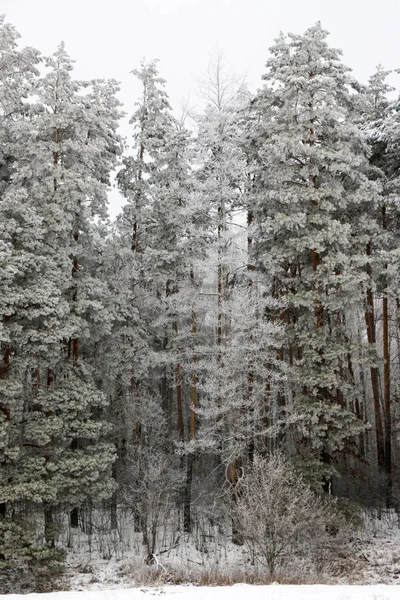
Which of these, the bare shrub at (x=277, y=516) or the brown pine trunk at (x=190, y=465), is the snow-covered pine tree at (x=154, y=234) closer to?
the brown pine trunk at (x=190, y=465)

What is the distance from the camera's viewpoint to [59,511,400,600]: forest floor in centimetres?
1458

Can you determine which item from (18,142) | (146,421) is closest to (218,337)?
(146,421)

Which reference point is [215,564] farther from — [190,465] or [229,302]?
[229,302]

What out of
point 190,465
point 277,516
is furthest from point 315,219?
point 190,465

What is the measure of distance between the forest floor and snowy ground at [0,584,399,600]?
288 cm

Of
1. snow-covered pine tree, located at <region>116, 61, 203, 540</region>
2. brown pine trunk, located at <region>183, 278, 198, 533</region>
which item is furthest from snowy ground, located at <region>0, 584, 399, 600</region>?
snow-covered pine tree, located at <region>116, 61, 203, 540</region>

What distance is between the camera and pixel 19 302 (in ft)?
49.8

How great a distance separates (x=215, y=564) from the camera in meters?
16.2

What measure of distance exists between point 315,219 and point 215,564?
11170 mm

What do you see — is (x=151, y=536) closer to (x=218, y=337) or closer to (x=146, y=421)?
(x=146, y=421)

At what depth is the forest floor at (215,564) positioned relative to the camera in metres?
14.6

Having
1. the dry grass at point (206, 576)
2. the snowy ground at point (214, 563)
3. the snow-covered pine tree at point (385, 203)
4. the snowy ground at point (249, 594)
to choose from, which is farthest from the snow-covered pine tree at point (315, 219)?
the snowy ground at point (249, 594)

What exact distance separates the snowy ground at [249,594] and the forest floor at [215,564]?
2.88 m

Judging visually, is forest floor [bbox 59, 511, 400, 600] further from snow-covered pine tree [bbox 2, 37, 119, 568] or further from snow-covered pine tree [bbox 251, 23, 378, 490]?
snow-covered pine tree [bbox 251, 23, 378, 490]
